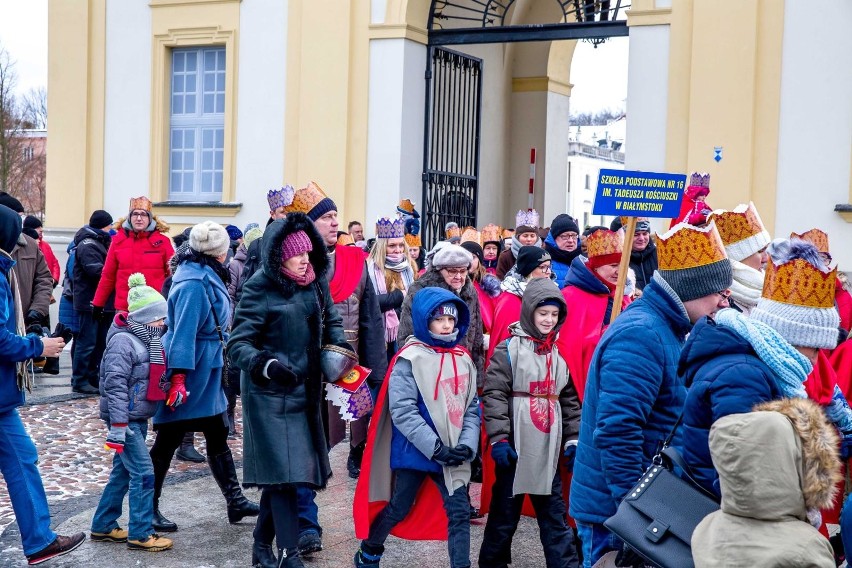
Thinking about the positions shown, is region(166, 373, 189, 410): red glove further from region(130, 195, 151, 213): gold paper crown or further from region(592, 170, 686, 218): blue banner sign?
region(130, 195, 151, 213): gold paper crown

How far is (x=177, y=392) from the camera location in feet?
20.6

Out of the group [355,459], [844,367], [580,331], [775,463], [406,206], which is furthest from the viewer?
[406,206]

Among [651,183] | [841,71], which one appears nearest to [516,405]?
[651,183]

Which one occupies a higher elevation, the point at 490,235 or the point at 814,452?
the point at 490,235

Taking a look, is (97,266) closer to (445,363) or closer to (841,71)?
(445,363)

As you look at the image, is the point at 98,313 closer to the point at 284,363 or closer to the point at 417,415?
the point at 284,363

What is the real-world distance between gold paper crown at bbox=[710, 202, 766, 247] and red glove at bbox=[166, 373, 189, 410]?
3.06 m

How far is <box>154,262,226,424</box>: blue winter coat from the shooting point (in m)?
6.42

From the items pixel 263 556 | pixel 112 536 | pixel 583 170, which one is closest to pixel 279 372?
pixel 263 556

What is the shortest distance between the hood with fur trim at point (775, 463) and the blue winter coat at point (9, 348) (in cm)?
387

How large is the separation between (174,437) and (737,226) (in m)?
3.38

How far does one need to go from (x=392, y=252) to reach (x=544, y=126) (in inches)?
415

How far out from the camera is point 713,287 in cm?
400

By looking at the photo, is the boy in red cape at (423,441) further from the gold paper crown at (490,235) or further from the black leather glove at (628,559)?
the gold paper crown at (490,235)
